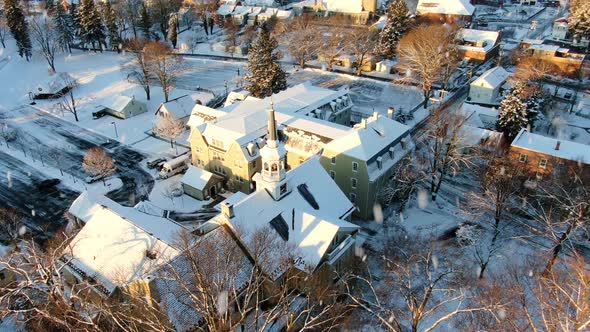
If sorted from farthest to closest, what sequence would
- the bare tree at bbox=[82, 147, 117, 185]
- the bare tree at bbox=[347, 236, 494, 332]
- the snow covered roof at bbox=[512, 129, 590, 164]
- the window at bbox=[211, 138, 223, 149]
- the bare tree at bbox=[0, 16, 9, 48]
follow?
1. the bare tree at bbox=[0, 16, 9, 48]
2. the window at bbox=[211, 138, 223, 149]
3. the bare tree at bbox=[82, 147, 117, 185]
4. the snow covered roof at bbox=[512, 129, 590, 164]
5. the bare tree at bbox=[347, 236, 494, 332]

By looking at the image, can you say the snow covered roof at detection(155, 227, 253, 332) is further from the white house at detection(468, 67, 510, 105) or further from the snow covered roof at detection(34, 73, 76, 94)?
the snow covered roof at detection(34, 73, 76, 94)

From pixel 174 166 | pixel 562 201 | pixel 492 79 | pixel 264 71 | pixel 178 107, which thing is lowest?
pixel 174 166

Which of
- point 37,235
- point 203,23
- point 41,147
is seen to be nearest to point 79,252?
point 37,235

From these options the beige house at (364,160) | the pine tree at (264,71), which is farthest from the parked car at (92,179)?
the pine tree at (264,71)

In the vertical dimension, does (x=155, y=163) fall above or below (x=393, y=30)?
below

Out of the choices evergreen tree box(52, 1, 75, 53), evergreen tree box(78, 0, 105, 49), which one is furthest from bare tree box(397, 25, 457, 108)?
evergreen tree box(52, 1, 75, 53)

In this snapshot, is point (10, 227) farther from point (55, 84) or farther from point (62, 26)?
point (62, 26)

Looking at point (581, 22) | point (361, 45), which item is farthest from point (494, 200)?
point (581, 22)

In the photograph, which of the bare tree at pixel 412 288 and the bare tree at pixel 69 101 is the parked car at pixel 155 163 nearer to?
the bare tree at pixel 69 101
